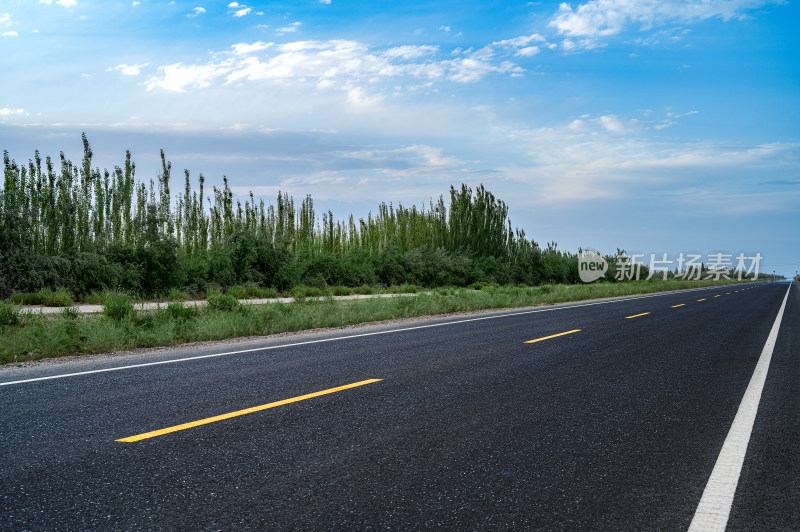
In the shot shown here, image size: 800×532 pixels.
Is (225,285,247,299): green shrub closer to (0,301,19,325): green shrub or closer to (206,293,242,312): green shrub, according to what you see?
(206,293,242,312): green shrub

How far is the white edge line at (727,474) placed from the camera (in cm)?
369

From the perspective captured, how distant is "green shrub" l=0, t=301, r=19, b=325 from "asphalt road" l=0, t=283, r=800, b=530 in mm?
5949

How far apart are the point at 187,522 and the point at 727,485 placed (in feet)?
12.2

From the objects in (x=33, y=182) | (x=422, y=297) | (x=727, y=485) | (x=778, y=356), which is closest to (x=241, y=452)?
(x=727, y=485)

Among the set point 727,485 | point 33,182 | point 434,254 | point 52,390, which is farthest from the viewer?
point 434,254

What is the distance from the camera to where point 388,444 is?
506 cm

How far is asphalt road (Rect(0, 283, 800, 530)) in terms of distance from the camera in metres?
3.71

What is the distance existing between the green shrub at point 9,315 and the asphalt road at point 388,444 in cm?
595

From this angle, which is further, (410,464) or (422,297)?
(422,297)

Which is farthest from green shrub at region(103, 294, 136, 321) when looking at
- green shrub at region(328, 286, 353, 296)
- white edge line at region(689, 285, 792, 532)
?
green shrub at region(328, 286, 353, 296)

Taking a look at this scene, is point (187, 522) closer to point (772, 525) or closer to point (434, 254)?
point (772, 525)

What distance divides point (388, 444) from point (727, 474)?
2.65 metres

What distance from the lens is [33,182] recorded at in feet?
90.6

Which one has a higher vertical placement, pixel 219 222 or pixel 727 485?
pixel 219 222
